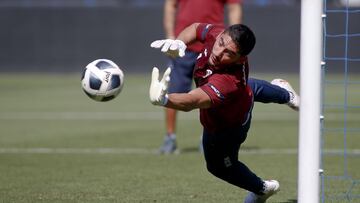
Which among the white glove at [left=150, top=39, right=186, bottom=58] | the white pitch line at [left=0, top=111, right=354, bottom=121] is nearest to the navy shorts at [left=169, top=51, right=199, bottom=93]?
the white glove at [left=150, top=39, right=186, bottom=58]

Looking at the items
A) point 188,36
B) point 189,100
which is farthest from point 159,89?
point 188,36

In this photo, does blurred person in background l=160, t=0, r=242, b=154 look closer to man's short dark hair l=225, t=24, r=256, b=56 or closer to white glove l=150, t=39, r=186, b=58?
white glove l=150, t=39, r=186, b=58

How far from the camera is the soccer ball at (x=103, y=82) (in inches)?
254

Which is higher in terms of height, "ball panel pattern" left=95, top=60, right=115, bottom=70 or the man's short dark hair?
the man's short dark hair

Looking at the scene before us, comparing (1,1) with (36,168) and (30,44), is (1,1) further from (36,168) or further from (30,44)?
(36,168)

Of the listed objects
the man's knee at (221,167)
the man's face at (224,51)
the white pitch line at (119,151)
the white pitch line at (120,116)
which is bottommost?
the white pitch line at (120,116)

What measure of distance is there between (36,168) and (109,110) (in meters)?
7.38

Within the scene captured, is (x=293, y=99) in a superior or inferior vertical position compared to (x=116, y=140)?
superior

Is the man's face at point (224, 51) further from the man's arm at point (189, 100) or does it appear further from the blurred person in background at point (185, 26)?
the blurred person in background at point (185, 26)

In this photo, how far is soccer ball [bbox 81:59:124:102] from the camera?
21.2 ft

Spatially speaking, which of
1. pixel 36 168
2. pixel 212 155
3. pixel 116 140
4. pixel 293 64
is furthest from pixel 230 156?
pixel 293 64

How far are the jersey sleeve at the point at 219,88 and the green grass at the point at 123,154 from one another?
1.54 meters

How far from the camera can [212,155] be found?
21.6 feet

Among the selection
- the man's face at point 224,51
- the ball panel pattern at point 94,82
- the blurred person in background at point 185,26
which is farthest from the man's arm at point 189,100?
the blurred person in background at point 185,26
